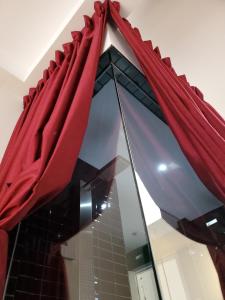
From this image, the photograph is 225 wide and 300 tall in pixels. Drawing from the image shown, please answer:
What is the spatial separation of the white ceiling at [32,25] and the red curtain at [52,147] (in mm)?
255

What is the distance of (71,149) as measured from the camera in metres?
0.85

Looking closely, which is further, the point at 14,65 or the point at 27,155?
the point at 14,65

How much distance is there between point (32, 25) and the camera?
1.44 m

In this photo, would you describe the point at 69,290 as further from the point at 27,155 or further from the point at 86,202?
the point at 27,155

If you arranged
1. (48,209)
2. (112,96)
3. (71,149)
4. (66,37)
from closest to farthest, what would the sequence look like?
(71,149) < (48,209) < (112,96) < (66,37)

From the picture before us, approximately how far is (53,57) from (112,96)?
1.61ft

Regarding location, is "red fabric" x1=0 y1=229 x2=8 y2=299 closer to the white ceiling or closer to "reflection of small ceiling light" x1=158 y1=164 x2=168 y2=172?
"reflection of small ceiling light" x1=158 y1=164 x2=168 y2=172

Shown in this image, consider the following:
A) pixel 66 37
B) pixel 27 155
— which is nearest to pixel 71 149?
pixel 27 155

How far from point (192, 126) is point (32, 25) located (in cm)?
104

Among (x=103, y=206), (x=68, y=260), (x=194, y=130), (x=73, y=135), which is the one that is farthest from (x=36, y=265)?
(x=194, y=130)

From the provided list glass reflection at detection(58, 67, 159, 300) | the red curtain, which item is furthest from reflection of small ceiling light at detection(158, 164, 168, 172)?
the red curtain

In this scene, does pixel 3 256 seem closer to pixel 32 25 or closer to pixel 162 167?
pixel 162 167

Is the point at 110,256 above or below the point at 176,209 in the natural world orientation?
below

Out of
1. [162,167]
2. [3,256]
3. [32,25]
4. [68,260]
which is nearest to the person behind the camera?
[3,256]
